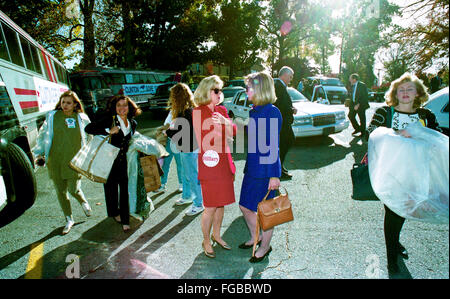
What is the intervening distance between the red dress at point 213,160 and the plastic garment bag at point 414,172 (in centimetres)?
128

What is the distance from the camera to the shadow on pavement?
2.67 metres

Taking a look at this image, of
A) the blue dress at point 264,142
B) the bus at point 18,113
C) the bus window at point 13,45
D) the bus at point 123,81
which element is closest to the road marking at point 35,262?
the bus at point 18,113

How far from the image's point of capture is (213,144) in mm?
2764

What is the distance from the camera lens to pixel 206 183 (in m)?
2.84

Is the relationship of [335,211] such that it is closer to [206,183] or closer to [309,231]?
[309,231]

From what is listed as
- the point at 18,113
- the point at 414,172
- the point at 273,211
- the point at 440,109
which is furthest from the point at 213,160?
the point at 18,113

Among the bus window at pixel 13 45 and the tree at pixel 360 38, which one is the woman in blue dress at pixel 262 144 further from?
the bus window at pixel 13 45

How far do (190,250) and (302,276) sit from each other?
1205 millimetres

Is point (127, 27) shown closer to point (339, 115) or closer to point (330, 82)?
point (330, 82)

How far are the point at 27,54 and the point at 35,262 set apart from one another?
6.06 metres

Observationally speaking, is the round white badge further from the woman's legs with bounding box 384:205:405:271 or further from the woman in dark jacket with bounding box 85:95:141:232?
the woman's legs with bounding box 384:205:405:271

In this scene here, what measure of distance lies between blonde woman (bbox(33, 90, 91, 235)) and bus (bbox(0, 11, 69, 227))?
1.69ft

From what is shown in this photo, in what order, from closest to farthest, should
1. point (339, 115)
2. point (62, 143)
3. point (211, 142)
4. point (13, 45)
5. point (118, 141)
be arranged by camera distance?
1. point (211, 142)
2. point (118, 141)
3. point (62, 143)
4. point (13, 45)
5. point (339, 115)

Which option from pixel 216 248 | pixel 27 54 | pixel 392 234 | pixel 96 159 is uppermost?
pixel 27 54
